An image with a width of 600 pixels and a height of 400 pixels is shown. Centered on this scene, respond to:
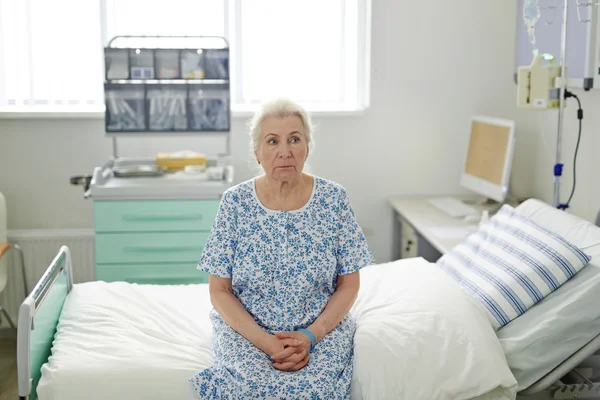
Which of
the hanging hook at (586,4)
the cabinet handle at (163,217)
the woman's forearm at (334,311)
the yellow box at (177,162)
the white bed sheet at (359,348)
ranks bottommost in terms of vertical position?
the white bed sheet at (359,348)

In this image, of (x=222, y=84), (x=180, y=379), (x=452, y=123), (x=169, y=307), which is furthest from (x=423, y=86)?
(x=180, y=379)

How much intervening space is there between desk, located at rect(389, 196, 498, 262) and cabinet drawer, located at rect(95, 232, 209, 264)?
977mm

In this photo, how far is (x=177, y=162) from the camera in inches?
145

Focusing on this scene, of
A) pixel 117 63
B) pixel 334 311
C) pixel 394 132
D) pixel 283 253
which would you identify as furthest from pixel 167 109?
pixel 334 311

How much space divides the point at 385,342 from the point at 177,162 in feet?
6.08

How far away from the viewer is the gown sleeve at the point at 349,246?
7.58ft

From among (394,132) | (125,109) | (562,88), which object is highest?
(562,88)

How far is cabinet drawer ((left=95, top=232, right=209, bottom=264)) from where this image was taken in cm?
341

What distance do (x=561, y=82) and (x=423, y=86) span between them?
120 cm

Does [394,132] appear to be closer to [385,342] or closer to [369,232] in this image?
[369,232]

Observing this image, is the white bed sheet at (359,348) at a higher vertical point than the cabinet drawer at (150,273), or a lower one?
higher

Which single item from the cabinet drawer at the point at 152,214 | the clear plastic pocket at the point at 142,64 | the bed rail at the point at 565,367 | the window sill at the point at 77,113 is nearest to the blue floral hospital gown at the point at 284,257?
the bed rail at the point at 565,367

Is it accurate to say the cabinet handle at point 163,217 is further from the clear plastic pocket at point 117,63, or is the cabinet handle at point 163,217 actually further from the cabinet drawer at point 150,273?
the clear plastic pocket at point 117,63

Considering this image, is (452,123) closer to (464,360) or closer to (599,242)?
(599,242)
